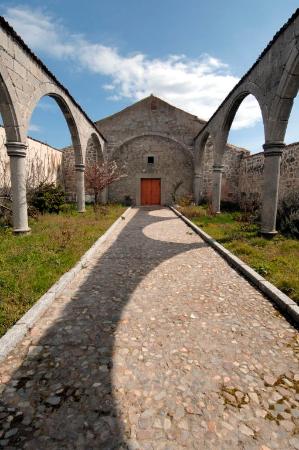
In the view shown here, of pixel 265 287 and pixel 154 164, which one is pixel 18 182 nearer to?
pixel 265 287

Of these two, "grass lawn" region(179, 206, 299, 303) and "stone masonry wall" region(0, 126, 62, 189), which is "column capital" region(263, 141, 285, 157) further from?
"stone masonry wall" region(0, 126, 62, 189)

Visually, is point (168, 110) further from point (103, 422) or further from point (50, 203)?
point (103, 422)

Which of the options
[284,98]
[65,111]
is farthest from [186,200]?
[284,98]

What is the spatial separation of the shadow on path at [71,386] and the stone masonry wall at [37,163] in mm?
7882

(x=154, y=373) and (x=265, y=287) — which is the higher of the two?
(x=265, y=287)

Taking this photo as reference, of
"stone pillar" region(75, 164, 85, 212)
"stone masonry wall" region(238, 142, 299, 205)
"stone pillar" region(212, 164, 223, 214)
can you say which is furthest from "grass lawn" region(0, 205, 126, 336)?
"stone masonry wall" region(238, 142, 299, 205)

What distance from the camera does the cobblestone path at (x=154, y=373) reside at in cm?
174

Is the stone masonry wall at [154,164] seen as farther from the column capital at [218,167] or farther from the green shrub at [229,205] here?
the column capital at [218,167]

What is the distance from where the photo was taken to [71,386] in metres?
2.12

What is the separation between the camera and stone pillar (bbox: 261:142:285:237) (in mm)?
6819

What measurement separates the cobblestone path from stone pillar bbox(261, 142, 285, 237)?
3.65 meters

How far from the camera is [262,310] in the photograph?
3.44 meters

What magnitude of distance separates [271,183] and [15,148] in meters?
6.69

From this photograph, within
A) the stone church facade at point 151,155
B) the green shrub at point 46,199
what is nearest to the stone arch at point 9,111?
the green shrub at point 46,199
